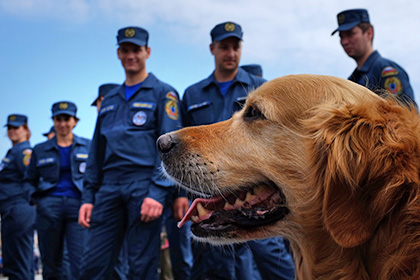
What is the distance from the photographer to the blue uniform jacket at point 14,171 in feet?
28.0

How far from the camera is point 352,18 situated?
545 centimetres

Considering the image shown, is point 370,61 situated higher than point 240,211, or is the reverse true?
point 370,61

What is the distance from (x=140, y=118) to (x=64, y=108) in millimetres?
3718

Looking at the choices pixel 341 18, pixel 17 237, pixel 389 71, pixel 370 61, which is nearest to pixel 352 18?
pixel 341 18

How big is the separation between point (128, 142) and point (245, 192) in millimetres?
2458

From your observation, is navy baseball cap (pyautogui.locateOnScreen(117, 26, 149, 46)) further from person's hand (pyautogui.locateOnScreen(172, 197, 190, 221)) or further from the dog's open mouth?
the dog's open mouth

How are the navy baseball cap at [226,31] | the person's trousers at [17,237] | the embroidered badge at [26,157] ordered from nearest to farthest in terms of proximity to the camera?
the navy baseball cap at [226,31], the person's trousers at [17,237], the embroidered badge at [26,157]

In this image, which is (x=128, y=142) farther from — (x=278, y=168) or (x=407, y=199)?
(x=407, y=199)

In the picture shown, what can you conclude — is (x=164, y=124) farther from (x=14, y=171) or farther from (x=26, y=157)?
(x=14, y=171)

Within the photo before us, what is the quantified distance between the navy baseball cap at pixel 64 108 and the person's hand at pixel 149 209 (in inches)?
164

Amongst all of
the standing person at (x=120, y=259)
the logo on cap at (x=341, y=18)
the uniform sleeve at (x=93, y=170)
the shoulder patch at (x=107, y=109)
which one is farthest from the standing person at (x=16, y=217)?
the logo on cap at (x=341, y=18)

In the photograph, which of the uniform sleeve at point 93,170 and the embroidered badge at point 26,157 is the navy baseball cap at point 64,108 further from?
the uniform sleeve at point 93,170

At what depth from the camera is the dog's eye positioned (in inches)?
102

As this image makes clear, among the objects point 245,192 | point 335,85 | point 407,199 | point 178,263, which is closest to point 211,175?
point 245,192
